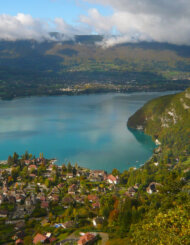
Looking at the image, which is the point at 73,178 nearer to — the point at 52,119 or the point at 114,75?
the point at 52,119

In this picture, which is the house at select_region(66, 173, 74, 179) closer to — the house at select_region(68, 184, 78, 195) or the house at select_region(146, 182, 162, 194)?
the house at select_region(68, 184, 78, 195)

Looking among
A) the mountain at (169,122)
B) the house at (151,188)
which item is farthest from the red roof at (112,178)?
the mountain at (169,122)

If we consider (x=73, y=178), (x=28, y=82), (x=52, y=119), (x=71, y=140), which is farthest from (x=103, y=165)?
(x=28, y=82)

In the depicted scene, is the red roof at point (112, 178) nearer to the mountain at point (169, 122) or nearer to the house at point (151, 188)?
the house at point (151, 188)

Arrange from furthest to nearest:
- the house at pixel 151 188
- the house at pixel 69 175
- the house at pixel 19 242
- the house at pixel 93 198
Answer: the house at pixel 69 175
the house at pixel 151 188
the house at pixel 93 198
the house at pixel 19 242

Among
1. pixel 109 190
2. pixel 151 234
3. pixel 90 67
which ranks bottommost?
pixel 109 190

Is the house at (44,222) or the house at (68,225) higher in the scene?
the house at (68,225)
